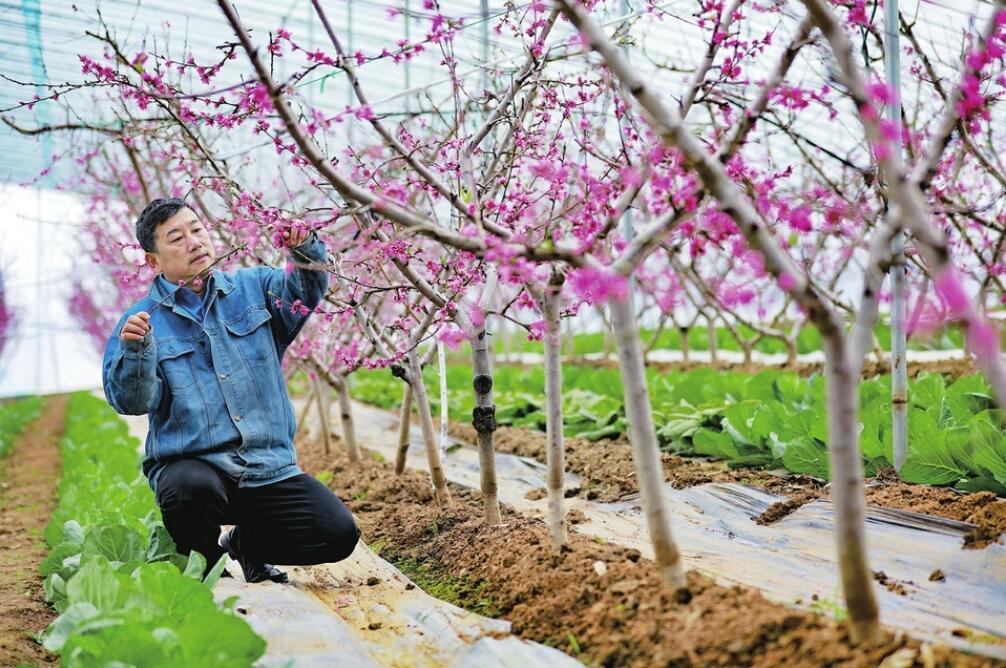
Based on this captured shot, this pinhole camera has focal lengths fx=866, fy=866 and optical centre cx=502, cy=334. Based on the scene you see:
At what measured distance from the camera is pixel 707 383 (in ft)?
22.4

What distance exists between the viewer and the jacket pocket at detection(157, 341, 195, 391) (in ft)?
10.8

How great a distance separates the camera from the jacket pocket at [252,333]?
135 inches

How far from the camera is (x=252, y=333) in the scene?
347 cm

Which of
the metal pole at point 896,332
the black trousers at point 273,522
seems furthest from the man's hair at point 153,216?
→ the metal pole at point 896,332

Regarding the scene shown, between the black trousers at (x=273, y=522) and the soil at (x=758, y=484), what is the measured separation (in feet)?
5.47

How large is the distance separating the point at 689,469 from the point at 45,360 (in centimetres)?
2640

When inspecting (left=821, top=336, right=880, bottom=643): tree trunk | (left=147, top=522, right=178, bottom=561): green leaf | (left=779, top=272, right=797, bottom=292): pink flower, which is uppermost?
(left=779, top=272, right=797, bottom=292): pink flower

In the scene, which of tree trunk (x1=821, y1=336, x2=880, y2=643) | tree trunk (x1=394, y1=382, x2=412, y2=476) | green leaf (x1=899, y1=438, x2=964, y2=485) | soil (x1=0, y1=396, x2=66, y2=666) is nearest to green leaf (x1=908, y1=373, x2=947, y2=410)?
green leaf (x1=899, y1=438, x2=964, y2=485)

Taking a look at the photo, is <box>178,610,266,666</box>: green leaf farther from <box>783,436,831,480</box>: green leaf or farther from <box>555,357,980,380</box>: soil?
<box>555,357,980,380</box>: soil

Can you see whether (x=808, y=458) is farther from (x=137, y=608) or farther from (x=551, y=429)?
(x=137, y=608)

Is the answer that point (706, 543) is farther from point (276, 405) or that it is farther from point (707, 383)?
point (707, 383)

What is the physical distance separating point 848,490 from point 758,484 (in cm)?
236

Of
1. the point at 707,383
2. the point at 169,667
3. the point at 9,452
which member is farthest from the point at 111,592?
the point at 9,452

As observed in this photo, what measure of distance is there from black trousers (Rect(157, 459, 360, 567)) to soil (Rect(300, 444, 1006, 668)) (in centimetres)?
49
